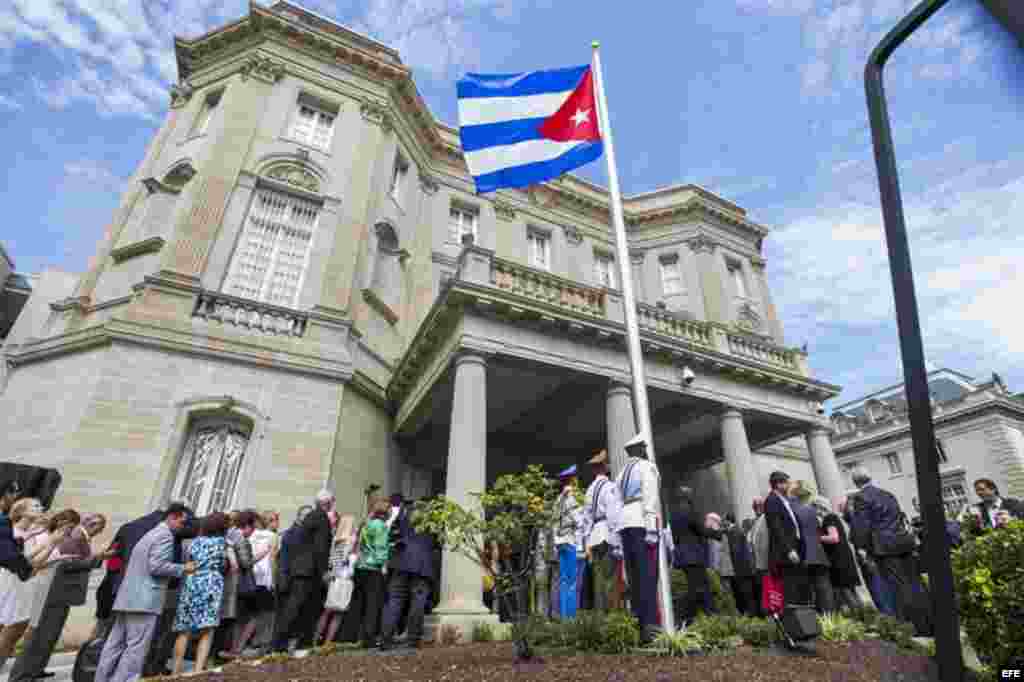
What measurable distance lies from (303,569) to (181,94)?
1667cm

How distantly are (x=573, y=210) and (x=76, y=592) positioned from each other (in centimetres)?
1936

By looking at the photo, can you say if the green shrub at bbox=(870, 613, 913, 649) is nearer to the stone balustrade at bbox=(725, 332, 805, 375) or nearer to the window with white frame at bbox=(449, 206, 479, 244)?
the stone balustrade at bbox=(725, 332, 805, 375)

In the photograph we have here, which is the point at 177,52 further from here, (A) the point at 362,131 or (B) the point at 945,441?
(B) the point at 945,441

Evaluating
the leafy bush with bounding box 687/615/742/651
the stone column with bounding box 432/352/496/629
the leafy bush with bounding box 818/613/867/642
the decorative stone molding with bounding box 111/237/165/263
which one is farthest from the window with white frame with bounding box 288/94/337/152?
the leafy bush with bounding box 818/613/867/642

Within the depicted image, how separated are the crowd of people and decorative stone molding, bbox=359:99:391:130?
42.6 feet

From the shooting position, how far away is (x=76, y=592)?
18.9 feet

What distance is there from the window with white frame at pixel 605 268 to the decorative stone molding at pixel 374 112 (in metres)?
9.60

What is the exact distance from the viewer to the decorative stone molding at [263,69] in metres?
15.4

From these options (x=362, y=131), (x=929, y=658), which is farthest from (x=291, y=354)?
(x=929, y=658)

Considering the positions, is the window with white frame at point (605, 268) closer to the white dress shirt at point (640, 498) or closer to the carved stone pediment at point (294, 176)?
the carved stone pediment at point (294, 176)


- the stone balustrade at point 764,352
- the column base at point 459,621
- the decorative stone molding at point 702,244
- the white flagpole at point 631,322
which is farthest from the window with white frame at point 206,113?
the decorative stone molding at point 702,244

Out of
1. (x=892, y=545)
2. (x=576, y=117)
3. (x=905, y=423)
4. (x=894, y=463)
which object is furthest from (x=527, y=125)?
(x=905, y=423)

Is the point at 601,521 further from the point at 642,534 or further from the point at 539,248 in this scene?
the point at 539,248

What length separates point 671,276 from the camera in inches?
846
